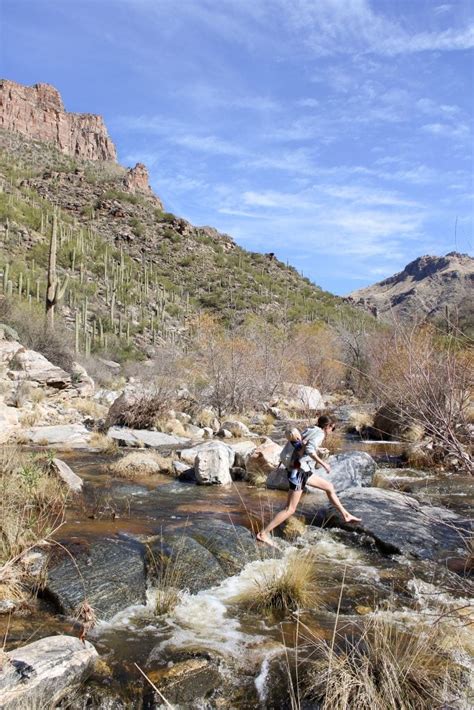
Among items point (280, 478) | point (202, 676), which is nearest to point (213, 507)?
point (280, 478)

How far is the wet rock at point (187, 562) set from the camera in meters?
5.25

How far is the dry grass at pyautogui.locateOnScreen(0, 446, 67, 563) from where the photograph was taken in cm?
508

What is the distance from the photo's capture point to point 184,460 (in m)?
10.7

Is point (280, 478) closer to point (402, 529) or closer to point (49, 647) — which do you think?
point (402, 529)

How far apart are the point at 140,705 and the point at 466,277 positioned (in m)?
5.09

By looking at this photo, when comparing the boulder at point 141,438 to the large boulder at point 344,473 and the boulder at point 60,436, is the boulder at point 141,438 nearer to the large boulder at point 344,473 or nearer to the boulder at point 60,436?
the boulder at point 60,436

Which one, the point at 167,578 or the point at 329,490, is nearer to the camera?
the point at 167,578

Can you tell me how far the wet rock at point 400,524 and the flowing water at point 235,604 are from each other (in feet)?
0.72

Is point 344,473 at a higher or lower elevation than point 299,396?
lower

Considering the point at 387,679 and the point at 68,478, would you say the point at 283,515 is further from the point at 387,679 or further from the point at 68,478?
the point at 68,478

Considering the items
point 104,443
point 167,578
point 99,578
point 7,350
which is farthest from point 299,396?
point 99,578

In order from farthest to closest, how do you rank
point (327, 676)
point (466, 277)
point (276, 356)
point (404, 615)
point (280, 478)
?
1. point (276, 356)
2. point (280, 478)
3. point (466, 277)
4. point (404, 615)
5. point (327, 676)

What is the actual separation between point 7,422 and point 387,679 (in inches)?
399

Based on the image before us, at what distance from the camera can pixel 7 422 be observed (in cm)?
1155
